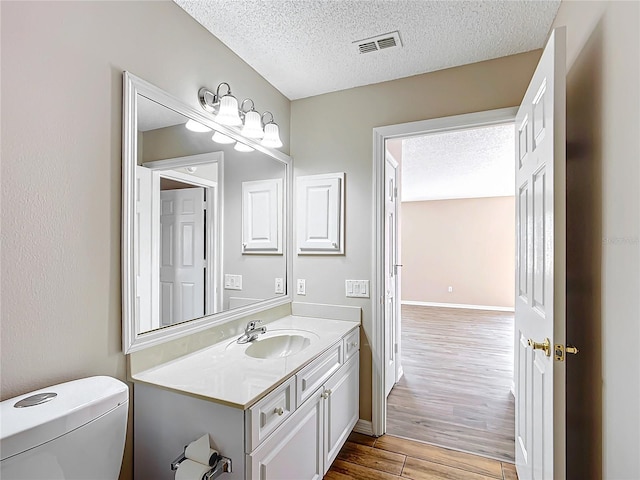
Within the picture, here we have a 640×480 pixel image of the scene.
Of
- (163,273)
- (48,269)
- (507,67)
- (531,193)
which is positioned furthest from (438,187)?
(48,269)

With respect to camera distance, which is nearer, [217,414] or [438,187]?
[217,414]

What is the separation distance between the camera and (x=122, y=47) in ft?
4.21

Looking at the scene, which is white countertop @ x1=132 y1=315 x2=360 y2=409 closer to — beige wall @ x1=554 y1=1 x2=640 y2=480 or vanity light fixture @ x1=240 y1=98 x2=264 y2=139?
beige wall @ x1=554 y1=1 x2=640 y2=480

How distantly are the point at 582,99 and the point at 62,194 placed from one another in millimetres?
1948

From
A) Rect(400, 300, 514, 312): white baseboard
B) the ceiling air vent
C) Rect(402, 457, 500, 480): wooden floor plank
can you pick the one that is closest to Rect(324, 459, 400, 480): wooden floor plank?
Rect(402, 457, 500, 480): wooden floor plank

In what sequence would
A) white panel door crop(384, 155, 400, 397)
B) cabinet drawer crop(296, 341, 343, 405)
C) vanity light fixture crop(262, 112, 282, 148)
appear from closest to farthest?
1. cabinet drawer crop(296, 341, 343, 405)
2. vanity light fixture crop(262, 112, 282, 148)
3. white panel door crop(384, 155, 400, 397)

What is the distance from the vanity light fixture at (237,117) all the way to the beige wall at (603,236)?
5.10 ft

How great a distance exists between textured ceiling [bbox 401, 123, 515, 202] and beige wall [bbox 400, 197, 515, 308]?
52cm

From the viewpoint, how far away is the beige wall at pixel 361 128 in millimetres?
1999

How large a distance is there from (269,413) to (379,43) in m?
1.91

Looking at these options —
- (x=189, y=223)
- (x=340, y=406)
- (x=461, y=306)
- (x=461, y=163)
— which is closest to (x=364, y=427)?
(x=340, y=406)

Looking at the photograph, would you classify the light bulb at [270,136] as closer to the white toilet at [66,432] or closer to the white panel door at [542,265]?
the white panel door at [542,265]

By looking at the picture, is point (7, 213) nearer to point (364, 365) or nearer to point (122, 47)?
point (122, 47)

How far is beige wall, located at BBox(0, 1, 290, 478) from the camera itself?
971 mm
